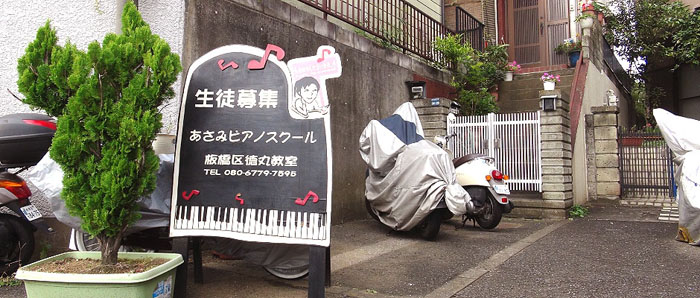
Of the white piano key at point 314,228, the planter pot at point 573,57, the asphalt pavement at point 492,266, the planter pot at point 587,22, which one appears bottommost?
the asphalt pavement at point 492,266

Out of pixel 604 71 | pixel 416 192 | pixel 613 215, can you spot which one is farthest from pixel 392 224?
pixel 604 71

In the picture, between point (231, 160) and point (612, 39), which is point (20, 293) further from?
point (612, 39)

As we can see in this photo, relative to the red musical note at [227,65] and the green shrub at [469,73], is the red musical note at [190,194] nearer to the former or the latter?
the red musical note at [227,65]

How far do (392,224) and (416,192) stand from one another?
672 millimetres

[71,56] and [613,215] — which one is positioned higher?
[71,56]

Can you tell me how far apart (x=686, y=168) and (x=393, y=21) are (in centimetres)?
555

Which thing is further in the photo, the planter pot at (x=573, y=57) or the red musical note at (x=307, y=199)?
the planter pot at (x=573, y=57)

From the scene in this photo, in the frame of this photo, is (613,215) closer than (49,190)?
No

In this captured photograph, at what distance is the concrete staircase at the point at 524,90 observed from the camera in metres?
10.8

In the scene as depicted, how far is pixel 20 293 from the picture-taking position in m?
3.59

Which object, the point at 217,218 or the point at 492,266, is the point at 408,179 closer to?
the point at 492,266

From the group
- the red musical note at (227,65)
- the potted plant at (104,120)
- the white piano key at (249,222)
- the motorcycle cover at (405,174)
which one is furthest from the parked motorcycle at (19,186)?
the motorcycle cover at (405,174)

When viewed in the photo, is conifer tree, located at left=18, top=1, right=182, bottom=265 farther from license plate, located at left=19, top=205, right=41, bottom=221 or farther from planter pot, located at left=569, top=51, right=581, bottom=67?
planter pot, located at left=569, top=51, right=581, bottom=67

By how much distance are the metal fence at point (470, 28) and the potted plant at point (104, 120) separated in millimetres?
10203
